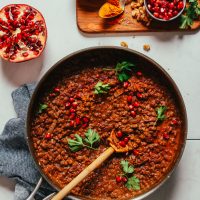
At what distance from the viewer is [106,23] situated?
3.15 meters

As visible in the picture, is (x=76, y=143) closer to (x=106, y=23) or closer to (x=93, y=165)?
(x=93, y=165)

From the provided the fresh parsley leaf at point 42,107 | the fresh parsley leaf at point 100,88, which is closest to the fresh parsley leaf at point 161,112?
the fresh parsley leaf at point 100,88

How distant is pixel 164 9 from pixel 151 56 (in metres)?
0.30

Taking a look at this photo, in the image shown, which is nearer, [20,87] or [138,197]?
[138,197]

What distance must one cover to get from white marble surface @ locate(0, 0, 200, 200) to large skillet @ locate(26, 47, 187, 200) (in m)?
0.15

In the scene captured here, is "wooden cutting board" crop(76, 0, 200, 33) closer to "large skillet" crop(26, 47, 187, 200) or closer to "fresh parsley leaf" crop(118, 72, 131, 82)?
"large skillet" crop(26, 47, 187, 200)

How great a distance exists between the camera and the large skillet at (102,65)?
114 inches

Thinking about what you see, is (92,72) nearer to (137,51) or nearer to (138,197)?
(137,51)

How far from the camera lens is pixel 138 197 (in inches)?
115

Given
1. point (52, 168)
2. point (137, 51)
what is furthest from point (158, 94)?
point (52, 168)

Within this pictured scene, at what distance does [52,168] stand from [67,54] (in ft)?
2.38

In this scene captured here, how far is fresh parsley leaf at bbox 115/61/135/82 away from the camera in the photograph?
2998 millimetres

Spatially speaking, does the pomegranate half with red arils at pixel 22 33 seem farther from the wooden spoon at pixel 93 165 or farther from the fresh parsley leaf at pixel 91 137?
the wooden spoon at pixel 93 165

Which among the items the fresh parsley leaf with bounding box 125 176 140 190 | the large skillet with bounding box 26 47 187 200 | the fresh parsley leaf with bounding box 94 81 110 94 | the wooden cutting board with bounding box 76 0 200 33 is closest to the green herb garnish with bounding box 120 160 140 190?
the fresh parsley leaf with bounding box 125 176 140 190
